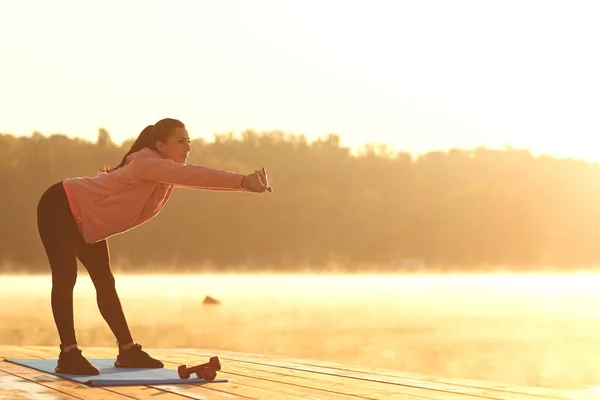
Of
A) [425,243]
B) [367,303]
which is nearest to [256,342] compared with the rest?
[367,303]

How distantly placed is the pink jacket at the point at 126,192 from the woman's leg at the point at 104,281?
0.15 meters

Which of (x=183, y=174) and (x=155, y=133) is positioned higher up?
(x=155, y=133)

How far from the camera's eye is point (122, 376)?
5199 millimetres

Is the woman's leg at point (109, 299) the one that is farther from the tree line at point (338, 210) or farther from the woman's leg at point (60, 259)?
the tree line at point (338, 210)

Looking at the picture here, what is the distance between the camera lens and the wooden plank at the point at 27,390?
4434 millimetres

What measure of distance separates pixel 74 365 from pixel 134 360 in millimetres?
439

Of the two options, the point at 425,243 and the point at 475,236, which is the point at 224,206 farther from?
the point at 475,236

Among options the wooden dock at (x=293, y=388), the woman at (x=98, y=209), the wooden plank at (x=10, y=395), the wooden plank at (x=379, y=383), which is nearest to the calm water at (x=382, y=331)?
the wooden plank at (x=379, y=383)

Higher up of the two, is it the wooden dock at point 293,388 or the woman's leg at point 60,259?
the woman's leg at point 60,259

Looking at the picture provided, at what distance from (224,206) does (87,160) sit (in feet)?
34.7

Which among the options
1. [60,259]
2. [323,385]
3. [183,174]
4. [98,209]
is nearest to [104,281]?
[60,259]

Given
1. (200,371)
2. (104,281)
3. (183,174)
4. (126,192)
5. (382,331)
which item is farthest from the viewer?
(382,331)

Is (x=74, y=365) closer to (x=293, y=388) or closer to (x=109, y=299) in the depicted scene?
(x=109, y=299)

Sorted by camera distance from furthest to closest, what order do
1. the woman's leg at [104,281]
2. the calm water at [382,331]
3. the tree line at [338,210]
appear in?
1. the tree line at [338,210]
2. the calm water at [382,331]
3. the woman's leg at [104,281]
